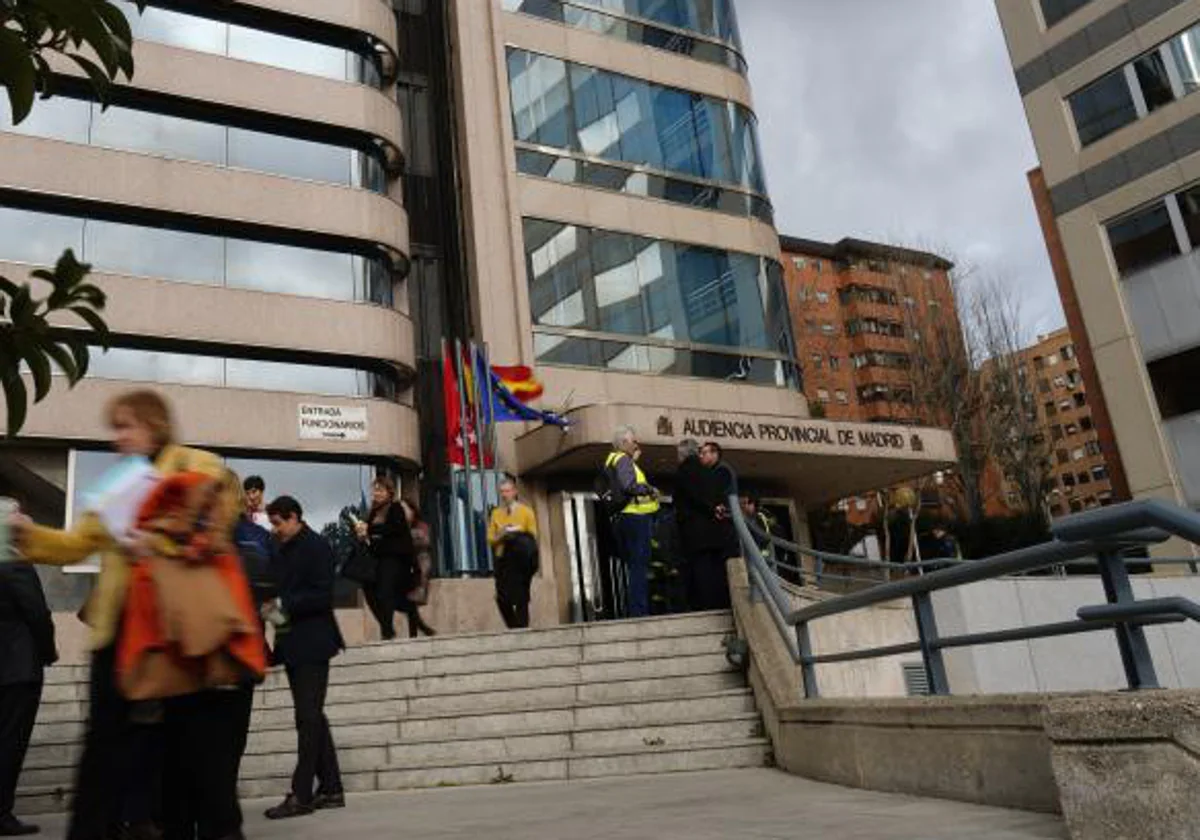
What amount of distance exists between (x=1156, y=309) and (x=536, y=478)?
13.2 m

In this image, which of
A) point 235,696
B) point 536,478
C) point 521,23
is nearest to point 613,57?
point 521,23

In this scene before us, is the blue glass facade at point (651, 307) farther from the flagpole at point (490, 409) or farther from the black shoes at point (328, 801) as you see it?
the black shoes at point (328, 801)

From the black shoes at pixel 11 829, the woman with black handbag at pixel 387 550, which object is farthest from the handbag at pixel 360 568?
the black shoes at pixel 11 829

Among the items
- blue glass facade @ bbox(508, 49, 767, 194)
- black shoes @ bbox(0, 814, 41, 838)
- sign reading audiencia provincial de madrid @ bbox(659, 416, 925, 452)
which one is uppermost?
blue glass facade @ bbox(508, 49, 767, 194)

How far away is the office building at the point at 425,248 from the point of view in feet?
59.2

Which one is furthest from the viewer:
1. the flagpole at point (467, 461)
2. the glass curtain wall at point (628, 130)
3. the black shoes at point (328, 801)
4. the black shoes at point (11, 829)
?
the glass curtain wall at point (628, 130)

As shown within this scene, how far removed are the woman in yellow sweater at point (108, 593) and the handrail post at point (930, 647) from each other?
11.1 feet

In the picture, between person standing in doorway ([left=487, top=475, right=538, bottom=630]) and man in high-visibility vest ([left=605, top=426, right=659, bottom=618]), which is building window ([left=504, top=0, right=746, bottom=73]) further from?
man in high-visibility vest ([left=605, top=426, right=659, bottom=618])

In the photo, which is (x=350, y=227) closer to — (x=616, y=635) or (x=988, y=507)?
(x=616, y=635)

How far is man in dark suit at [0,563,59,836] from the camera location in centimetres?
597

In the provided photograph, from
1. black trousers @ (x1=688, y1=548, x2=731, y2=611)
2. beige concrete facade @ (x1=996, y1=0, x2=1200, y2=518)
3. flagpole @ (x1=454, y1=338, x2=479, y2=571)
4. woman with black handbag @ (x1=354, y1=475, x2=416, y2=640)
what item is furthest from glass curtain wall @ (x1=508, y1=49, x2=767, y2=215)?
black trousers @ (x1=688, y1=548, x2=731, y2=611)

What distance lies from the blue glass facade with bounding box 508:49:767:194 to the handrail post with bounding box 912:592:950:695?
57.3ft

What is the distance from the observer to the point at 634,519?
400 inches

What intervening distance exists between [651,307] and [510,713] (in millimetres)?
13716
